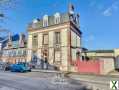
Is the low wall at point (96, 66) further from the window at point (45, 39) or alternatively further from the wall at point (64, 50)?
the window at point (45, 39)

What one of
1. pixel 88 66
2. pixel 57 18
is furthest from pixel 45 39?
pixel 88 66

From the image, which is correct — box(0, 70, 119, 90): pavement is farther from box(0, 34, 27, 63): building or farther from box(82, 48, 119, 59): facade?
box(0, 34, 27, 63): building

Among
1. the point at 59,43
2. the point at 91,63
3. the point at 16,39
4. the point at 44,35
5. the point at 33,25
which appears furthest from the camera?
the point at 16,39

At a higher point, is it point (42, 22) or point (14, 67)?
point (42, 22)

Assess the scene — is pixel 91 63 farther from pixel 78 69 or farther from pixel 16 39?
pixel 16 39

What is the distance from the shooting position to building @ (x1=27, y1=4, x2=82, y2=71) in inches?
1275

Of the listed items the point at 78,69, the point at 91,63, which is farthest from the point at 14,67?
the point at 91,63

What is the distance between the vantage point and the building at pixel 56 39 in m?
32.4

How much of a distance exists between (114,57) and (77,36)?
9.81 metres

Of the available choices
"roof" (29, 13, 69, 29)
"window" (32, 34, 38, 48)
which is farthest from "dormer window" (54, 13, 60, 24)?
"window" (32, 34, 38, 48)

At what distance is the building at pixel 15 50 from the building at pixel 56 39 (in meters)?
4.41

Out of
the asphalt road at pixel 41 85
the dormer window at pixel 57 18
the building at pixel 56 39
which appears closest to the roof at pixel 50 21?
the building at pixel 56 39

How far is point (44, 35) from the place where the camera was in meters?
36.0

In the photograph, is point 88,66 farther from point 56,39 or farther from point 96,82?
point 96,82
